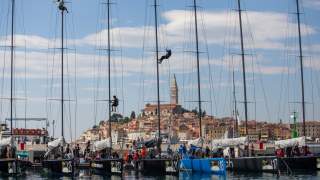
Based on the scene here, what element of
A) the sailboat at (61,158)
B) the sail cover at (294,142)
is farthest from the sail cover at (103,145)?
the sail cover at (294,142)

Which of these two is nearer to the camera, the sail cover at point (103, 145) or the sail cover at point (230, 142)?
the sail cover at point (230, 142)

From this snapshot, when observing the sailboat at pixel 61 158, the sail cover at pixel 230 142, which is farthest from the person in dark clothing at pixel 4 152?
the sail cover at pixel 230 142

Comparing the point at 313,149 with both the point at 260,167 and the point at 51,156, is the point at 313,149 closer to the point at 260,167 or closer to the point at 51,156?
the point at 260,167

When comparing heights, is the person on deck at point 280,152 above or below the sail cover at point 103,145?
below

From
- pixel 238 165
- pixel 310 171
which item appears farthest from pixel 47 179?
pixel 310 171

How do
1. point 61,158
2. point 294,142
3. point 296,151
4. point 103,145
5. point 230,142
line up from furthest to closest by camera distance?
point 103,145
point 230,142
point 294,142
point 296,151
point 61,158

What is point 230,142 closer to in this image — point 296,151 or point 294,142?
point 294,142

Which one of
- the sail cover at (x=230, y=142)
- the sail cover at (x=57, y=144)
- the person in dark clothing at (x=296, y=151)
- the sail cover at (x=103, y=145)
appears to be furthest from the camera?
the sail cover at (x=103, y=145)

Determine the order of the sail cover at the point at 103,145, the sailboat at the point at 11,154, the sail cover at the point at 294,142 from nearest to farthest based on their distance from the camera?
the sailboat at the point at 11,154 → the sail cover at the point at 294,142 → the sail cover at the point at 103,145

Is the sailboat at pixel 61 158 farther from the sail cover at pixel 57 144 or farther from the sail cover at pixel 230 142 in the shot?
the sail cover at pixel 230 142

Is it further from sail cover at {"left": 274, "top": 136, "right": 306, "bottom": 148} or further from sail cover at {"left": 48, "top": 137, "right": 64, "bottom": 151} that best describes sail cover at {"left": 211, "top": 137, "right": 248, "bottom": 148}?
sail cover at {"left": 48, "top": 137, "right": 64, "bottom": 151}

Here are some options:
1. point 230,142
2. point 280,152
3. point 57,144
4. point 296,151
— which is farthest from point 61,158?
point 296,151

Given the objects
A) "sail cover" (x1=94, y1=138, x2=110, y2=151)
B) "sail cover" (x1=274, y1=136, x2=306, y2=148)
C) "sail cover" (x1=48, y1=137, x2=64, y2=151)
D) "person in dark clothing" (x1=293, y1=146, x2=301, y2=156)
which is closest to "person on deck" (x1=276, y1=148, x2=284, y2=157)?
"person in dark clothing" (x1=293, y1=146, x2=301, y2=156)

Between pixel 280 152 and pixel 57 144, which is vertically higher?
pixel 57 144
